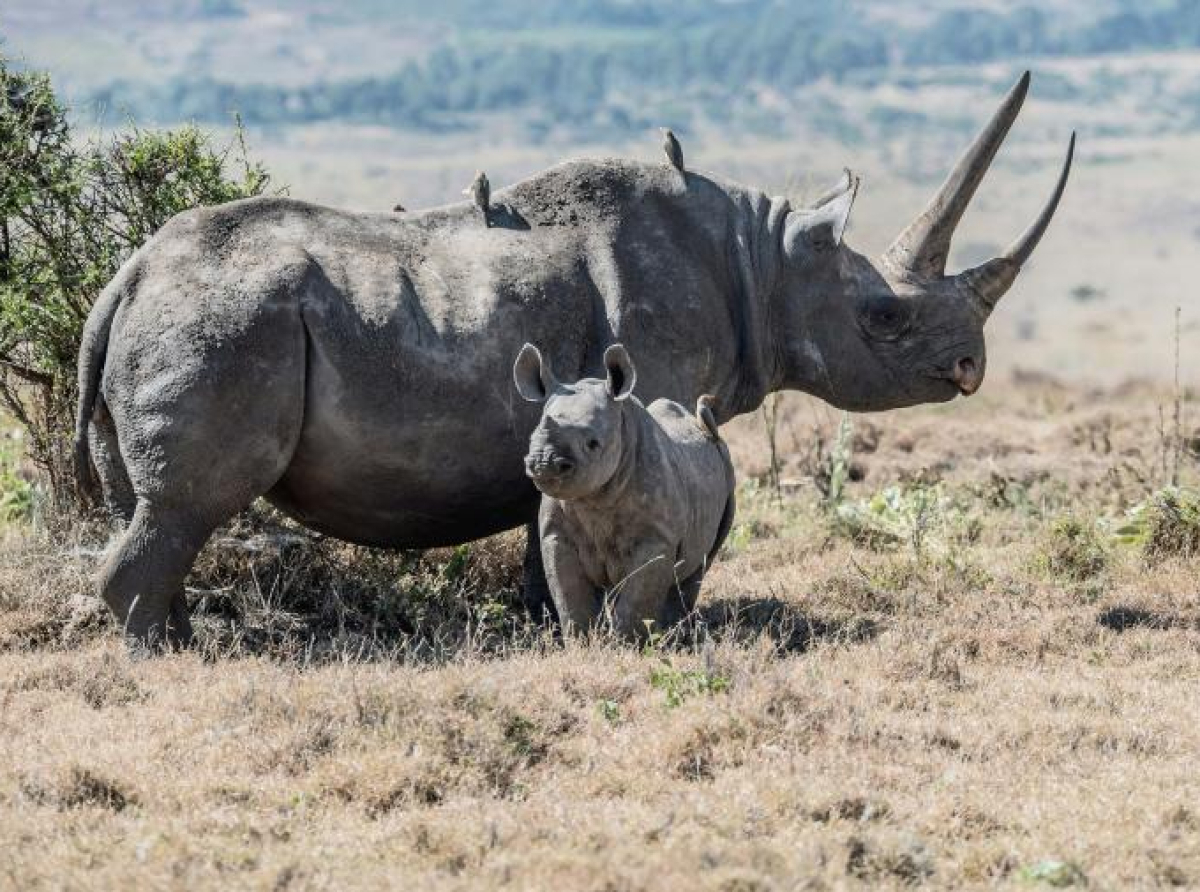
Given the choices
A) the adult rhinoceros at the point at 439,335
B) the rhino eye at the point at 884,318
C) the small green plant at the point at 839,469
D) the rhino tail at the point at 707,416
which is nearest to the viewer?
the adult rhinoceros at the point at 439,335

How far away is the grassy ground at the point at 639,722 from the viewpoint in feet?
24.5

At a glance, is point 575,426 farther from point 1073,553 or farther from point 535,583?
point 1073,553

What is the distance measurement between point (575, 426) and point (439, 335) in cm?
128

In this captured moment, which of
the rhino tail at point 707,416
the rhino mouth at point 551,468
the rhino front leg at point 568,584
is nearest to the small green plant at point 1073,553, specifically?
the rhino tail at point 707,416

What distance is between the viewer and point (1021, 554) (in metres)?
12.9

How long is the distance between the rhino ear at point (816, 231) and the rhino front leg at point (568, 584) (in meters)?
2.37

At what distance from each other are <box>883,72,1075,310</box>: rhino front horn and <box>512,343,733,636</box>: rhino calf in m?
1.93

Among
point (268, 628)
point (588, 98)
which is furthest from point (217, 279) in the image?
point (588, 98)

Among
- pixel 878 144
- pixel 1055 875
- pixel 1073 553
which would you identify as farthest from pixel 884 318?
pixel 878 144

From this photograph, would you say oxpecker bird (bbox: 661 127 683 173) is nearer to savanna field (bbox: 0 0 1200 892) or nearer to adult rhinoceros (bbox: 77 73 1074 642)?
adult rhinoceros (bbox: 77 73 1074 642)

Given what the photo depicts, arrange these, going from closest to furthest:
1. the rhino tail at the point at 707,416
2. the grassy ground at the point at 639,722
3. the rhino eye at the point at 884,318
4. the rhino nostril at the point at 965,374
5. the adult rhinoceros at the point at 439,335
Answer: the grassy ground at the point at 639,722
the adult rhinoceros at the point at 439,335
the rhino tail at the point at 707,416
the rhino eye at the point at 884,318
the rhino nostril at the point at 965,374

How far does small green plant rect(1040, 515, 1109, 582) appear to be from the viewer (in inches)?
492

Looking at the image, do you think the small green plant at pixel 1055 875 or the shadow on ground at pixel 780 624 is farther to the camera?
the shadow on ground at pixel 780 624

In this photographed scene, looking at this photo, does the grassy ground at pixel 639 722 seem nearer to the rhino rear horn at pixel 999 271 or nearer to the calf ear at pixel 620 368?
the calf ear at pixel 620 368
